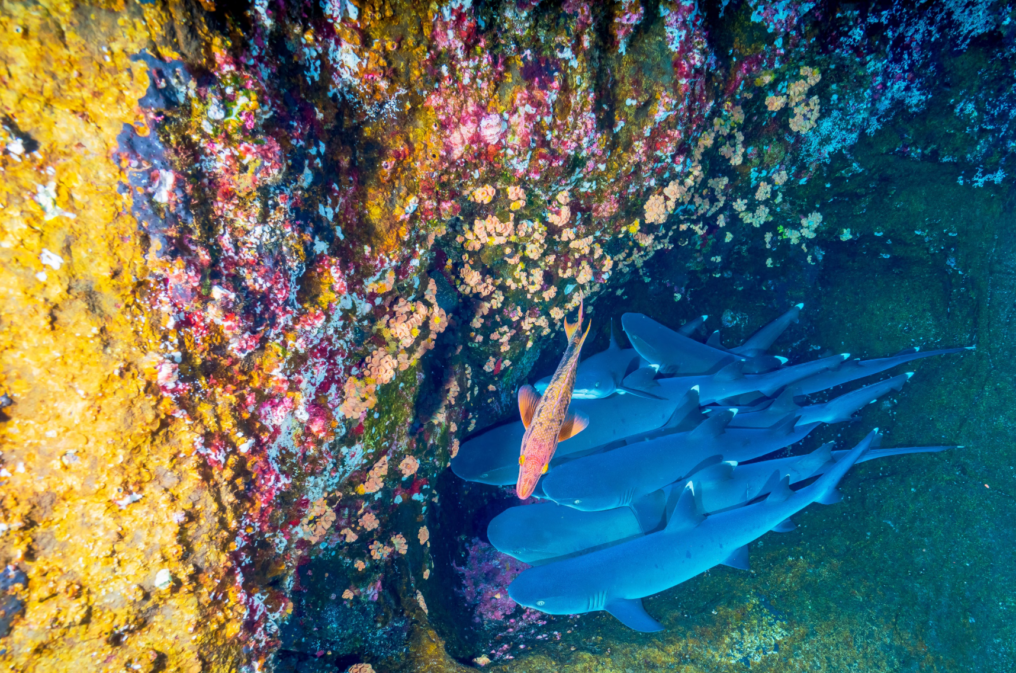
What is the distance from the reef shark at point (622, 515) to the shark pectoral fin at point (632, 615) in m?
0.54

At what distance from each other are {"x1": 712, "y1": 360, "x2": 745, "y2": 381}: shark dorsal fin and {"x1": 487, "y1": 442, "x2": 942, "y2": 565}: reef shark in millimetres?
751

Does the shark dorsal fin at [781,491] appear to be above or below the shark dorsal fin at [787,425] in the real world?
below

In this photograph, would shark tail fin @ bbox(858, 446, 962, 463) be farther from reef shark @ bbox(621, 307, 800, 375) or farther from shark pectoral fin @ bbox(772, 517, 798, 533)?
reef shark @ bbox(621, 307, 800, 375)

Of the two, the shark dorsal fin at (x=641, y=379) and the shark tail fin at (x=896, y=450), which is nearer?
the shark tail fin at (x=896, y=450)

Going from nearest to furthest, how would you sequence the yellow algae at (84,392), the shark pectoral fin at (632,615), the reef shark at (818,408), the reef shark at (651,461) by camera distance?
the yellow algae at (84,392) → the shark pectoral fin at (632,615) → the reef shark at (651,461) → the reef shark at (818,408)

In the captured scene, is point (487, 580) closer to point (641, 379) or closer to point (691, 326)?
point (641, 379)

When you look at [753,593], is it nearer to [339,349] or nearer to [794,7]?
[339,349]

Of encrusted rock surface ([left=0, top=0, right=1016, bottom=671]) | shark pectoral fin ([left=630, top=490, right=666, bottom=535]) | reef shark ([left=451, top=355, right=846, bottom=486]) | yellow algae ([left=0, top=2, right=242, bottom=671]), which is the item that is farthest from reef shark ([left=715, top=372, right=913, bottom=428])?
yellow algae ([left=0, top=2, right=242, bottom=671])

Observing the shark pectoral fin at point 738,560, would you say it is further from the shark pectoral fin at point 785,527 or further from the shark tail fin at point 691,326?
the shark tail fin at point 691,326

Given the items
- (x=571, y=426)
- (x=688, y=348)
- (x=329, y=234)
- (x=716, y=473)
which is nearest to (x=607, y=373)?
(x=688, y=348)

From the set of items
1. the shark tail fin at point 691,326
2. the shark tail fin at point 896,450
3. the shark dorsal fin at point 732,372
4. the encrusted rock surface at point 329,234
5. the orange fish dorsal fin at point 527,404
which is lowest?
the shark tail fin at point 896,450

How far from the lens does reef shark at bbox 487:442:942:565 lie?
367cm

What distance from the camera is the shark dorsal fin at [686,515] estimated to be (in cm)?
348

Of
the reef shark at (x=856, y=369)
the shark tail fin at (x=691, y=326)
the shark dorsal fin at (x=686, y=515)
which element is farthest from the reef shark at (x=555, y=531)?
the reef shark at (x=856, y=369)
